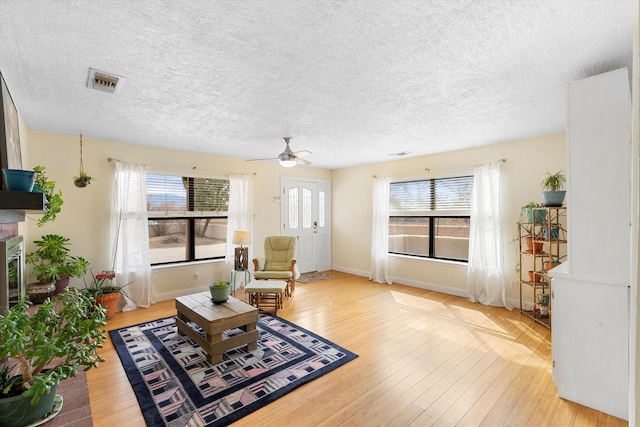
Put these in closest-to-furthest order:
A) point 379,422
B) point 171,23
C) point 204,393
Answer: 1. point 171,23
2. point 379,422
3. point 204,393

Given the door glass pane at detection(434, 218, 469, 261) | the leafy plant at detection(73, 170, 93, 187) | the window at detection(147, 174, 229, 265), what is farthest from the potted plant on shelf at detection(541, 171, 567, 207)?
the leafy plant at detection(73, 170, 93, 187)

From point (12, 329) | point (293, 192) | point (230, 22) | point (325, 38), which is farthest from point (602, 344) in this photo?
point (293, 192)

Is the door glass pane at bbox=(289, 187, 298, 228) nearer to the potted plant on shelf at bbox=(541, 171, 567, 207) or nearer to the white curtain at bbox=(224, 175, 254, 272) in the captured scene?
the white curtain at bbox=(224, 175, 254, 272)

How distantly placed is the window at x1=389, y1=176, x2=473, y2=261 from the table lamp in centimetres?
276

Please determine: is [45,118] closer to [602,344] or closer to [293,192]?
[293,192]

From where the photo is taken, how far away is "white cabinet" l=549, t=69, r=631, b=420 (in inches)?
84.7

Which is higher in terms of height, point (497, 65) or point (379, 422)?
point (497, 65)

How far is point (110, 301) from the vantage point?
3.92m

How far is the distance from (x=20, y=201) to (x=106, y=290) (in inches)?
118

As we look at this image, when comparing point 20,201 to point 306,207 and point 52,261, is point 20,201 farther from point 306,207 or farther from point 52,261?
point 306,207

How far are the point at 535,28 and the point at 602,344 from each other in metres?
2.20

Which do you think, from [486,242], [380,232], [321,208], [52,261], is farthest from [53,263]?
[486,242]

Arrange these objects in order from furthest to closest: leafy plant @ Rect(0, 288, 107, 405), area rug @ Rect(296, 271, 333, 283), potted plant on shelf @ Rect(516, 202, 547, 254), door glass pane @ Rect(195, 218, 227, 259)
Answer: area rug @ Rect(296, 271, 333, 283) < door glass pane @ Rect(195, 218, 227, 259) < potted plant on shelf @ Rect(516, 202, 547, 254) < leafy plant @ Rect(0, 288, 107, 405)

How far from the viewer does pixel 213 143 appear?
14.5 ft
